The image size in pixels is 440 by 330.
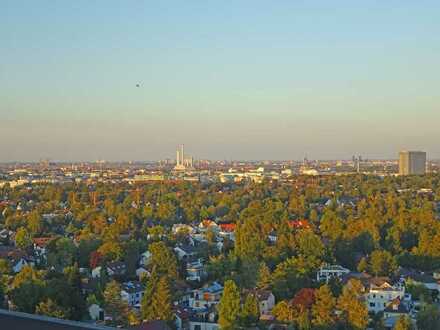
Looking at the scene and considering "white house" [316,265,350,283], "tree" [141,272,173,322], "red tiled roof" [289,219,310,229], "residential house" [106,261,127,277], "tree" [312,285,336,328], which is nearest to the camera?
"tree" [312,285,336,328]

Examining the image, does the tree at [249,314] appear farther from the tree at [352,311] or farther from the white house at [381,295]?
the white house at [381,295]

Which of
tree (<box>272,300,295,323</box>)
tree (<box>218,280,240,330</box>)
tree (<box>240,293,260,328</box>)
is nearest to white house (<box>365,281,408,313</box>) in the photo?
tree (<box>272,300,295,323</box>)

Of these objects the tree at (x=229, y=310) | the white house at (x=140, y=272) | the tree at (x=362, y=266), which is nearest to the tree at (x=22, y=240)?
the white house at (x=140, y=272)

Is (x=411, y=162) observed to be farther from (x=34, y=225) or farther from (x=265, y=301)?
(x=265, y=301)

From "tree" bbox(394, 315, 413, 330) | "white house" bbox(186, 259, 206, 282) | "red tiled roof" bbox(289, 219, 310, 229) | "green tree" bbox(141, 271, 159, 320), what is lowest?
"white house" bbox(186, 259, 206, 282)

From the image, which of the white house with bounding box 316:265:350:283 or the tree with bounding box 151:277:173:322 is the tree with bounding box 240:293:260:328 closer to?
the tree with bounding box 151:277:173:322

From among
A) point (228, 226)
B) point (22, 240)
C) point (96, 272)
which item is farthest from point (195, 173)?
point (96, 272)
